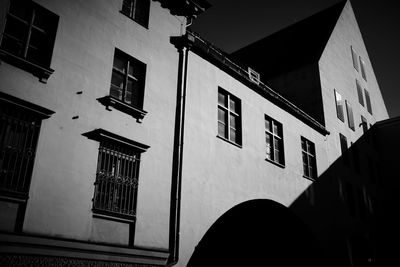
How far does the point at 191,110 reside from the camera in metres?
11.8

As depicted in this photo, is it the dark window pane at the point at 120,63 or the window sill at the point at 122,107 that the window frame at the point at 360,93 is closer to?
the dark window pane at the point at 120,63

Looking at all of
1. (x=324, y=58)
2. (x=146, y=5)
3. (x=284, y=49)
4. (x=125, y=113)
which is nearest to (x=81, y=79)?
(x=125, y=113)

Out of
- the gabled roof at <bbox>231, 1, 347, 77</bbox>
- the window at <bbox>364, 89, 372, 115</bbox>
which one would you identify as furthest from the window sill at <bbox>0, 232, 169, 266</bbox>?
the window at <bbox>364, 89, 372, 115</bbox>

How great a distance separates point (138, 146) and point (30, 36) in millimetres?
3747

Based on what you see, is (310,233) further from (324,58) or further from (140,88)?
(324,58)

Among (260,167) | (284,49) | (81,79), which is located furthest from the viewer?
(284,49)

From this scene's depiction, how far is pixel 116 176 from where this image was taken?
905 cm

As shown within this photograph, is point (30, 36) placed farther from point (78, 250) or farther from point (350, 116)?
point (350, 116)

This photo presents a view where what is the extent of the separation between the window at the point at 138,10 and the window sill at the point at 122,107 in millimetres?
3184

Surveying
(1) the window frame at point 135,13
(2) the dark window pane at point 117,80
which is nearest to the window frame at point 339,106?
(1) the window frame at point 135,13

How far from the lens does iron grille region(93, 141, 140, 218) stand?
8664 mm

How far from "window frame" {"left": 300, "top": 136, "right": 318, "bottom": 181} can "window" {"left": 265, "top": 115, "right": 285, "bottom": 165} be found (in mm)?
2166

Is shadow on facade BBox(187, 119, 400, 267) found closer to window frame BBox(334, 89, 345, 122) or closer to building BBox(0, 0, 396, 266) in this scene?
building BBox(0, 0, 396, 266)

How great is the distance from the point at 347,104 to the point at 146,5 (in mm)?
17673
